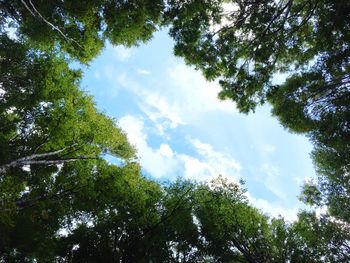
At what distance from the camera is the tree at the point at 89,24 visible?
11039mm

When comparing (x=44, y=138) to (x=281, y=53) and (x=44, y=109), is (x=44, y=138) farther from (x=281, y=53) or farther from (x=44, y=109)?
(x=281, y=53)

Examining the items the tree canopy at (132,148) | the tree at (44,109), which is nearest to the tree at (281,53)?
the tree canopy at (132,148)

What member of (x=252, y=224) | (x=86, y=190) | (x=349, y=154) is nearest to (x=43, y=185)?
(x=86, y=190)

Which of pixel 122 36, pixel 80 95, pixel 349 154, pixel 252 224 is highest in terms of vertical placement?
pixel 80 95

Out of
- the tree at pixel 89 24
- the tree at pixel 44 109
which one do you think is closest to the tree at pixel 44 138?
the tree at pixel 44 109

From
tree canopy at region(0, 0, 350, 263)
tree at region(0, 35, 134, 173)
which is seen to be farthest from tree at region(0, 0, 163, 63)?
tree at region(0, 35, 134, 173)

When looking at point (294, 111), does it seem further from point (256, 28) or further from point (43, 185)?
point (43, 185)

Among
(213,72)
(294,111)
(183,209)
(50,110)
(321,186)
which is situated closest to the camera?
(213,72)

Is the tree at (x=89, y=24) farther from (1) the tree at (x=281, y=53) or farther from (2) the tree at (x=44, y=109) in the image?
(2) the tree at (x=44, y=109)

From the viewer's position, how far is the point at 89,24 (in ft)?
38.0

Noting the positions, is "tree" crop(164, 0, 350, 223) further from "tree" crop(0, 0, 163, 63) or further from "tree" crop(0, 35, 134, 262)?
"tree" crop(0, 35, 134, 262)

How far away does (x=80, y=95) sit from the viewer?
Answer: 1755 centimetres

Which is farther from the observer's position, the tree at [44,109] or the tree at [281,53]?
the tree at [44,109]

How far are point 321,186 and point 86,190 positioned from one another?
16193 millimetres
